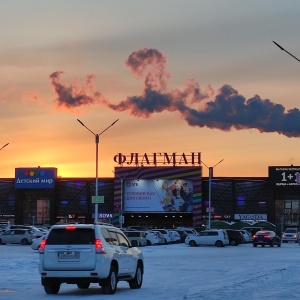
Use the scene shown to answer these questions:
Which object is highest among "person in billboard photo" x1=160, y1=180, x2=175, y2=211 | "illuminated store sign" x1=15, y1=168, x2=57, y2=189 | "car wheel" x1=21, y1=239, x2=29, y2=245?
"illuminated store sign" x1=15, y1=168, x2=57, y2=189

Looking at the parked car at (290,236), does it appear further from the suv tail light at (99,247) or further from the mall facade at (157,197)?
the suv tail light at (99,247)

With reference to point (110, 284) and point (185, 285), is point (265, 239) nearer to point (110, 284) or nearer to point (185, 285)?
point (185, 285)

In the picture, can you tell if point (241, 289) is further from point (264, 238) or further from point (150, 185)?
point (150, 185)

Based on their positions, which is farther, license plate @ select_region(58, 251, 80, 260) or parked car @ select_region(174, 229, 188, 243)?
parked car @ select_region(174, 229, 188, 243)

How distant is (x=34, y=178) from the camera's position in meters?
131

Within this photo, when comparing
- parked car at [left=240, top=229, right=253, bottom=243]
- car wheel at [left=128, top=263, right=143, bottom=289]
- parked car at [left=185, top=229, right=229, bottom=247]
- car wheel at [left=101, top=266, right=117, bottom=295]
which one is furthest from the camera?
parked car at [left=240, top=229, right=253, bottom=243]

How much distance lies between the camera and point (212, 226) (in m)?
115

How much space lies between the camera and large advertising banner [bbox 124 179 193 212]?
127312 millimetres

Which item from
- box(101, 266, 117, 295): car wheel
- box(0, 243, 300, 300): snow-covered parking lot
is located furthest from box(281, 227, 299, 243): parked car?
box(101, 266, 117, 295): car wheel

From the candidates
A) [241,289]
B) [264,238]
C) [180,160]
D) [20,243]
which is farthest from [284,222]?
[241,289]

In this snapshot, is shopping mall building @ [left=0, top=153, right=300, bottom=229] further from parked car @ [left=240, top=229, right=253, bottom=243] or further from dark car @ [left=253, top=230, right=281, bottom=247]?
dark car @ [left=253, top=230, right=281, bottom=247]

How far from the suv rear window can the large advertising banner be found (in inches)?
4132

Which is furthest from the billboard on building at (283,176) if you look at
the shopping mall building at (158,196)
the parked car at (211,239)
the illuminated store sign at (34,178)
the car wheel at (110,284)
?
the car wheel at (110,284)

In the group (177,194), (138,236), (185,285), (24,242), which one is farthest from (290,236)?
(185,285)
